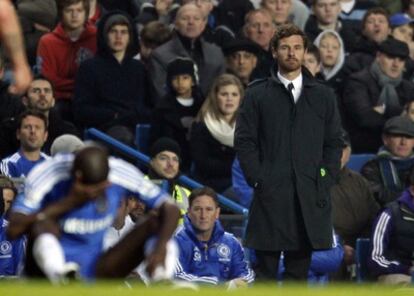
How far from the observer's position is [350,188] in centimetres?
1521

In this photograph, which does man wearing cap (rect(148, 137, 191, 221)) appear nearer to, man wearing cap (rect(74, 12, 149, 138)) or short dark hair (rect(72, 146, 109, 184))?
man wearing cap (rect(74, 12, 149, 138))

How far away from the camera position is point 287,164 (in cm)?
1238

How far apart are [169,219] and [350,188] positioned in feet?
16.7

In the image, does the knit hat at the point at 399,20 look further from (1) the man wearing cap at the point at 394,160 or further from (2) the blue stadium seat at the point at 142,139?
(2) the blue stadium seat at the point at 142,139

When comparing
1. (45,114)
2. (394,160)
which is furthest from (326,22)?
(45,114)

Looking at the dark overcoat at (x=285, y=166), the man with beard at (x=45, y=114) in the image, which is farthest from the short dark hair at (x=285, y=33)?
the man with beard at (x=45, y=114)

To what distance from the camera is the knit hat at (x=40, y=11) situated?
16859 mm

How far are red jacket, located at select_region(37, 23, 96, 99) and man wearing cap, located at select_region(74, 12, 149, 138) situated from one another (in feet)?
0.84

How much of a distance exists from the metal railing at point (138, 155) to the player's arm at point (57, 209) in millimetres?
4439

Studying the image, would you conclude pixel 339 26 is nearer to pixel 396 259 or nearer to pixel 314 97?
pixel 396 259

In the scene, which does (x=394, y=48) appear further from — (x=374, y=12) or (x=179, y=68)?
(x=179, y=68)

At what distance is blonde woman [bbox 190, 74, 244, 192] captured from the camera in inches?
614

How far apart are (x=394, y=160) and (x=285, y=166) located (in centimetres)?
355

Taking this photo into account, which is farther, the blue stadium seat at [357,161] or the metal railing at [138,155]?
the blue stadium seat at [357,161]
